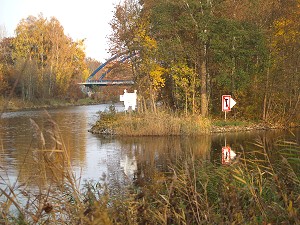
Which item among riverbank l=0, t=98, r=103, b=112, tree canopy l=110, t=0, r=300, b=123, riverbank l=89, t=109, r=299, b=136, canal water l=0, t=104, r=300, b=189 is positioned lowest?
canal water l=0, t=104, r=300, b=189

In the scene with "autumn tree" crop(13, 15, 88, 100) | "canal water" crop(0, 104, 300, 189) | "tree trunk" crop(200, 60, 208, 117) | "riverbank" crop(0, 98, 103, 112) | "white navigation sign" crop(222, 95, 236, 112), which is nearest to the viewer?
"canal water" crop(0, 104, 300, 189)

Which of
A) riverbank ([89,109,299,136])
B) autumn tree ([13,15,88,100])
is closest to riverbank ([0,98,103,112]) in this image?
autumn tree ([13,15,88,100])

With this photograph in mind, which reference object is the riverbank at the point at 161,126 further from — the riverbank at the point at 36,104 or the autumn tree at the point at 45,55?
the autumn tree at the point at 45,55

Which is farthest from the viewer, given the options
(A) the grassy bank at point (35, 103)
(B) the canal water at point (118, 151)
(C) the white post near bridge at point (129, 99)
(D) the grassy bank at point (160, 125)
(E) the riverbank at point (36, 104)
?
(A) the grassy bank at point (35, 103)

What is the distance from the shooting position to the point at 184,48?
26.6 metres

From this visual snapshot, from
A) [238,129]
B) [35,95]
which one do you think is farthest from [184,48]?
[35,95]

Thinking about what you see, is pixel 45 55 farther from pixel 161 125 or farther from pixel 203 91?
pixel 161 125

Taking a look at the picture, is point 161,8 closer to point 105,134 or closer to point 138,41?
point 138,41

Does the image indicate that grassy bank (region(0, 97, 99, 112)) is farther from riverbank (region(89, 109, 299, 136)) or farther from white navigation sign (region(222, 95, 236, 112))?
white navigation sign (region(222, 95, 236, 112))

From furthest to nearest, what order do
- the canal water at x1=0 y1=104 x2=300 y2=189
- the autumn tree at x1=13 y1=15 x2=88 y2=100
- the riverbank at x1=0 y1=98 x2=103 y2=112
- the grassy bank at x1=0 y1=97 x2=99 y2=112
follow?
the autumn tree at x1=13 y1=15 x2=88 y2=100
the grassy bank at x1=0 y1=97 x2=99 y2=112
the riverbank at x1=0 y1=98 x2=103 y2=112
the canal water at x1=0 y1=104 x2=300 y2=189

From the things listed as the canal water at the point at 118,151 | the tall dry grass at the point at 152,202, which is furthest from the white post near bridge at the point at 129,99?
the tall dry grass at the point at 152,202

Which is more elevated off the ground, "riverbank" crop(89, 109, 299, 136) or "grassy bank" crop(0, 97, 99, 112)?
"grassy bank" crop(0, 97, 99, 112)

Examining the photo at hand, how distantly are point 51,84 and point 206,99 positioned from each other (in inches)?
1572

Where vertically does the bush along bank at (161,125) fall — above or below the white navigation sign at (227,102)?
below
